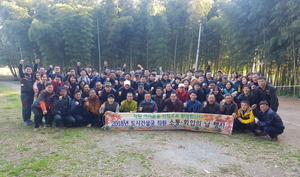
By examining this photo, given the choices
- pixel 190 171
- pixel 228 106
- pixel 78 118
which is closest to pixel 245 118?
pixel 228 106

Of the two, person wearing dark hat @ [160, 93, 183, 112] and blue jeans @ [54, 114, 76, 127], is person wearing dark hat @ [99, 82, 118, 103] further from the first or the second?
person wearing dark hat @ [160, 93, 183, 112]

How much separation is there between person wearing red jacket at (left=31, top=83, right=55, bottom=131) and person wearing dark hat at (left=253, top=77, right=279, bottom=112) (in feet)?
16.6

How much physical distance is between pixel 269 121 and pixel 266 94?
2.54ft

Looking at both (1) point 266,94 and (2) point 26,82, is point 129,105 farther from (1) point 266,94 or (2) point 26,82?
(1) point 266,94

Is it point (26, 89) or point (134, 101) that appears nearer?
point (26, 89)

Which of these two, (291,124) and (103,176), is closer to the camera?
(103,176)

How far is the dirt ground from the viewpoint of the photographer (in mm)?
3334

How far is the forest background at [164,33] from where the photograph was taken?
1220 cm

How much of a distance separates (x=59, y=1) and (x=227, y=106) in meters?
19.1

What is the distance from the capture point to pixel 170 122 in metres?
5.59

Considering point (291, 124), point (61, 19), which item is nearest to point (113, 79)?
point (291, 124)

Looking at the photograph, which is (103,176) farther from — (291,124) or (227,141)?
(291,124)

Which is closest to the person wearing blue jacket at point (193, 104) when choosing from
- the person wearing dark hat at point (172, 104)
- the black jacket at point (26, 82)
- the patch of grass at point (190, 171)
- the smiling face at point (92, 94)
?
the person wearing dark hat at point (172, 104)

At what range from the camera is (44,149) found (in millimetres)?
4090
